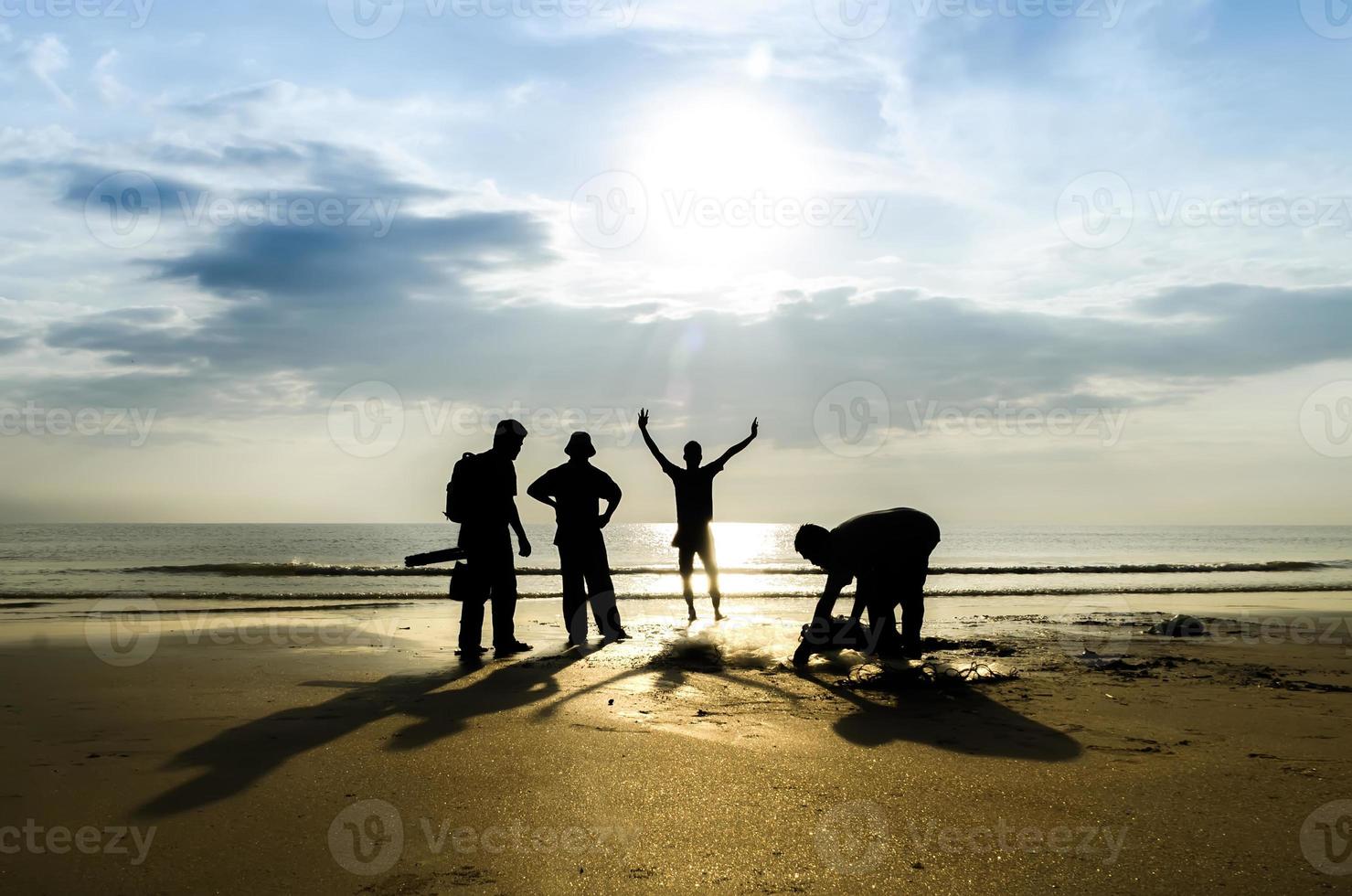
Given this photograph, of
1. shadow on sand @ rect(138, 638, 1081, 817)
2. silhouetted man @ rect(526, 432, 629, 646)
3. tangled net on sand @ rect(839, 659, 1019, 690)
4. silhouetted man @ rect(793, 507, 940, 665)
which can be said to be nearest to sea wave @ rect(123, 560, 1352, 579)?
silhouetted man @ rect(526, 432, 629, 646)

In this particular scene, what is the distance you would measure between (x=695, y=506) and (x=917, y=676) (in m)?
4.56

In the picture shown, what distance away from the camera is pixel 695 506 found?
34.7ft

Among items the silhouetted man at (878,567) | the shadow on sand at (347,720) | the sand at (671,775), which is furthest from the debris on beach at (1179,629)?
the shadow on sand at (347,720)

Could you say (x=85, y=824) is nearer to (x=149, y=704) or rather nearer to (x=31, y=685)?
(x=149, y=704)

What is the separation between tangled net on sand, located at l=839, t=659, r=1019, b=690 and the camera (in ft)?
20.6

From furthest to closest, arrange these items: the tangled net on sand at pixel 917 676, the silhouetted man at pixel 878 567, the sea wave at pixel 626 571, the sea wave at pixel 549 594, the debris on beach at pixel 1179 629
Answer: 1. the sea wave at pixel 626 571
2. the sea wave at pixel 549 594
3. the debris on beach at pixel 1179 629
4. the silhouetted man at pixel 878 567
5. the tangled net on sand at pixel 917 676

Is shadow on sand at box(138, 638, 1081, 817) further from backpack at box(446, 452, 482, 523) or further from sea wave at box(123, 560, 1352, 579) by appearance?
sea wave at box(123, 560, 1352, 579)

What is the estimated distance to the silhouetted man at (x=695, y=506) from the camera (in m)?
10.5

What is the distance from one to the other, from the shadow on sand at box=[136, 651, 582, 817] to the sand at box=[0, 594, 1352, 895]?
0.03 meters

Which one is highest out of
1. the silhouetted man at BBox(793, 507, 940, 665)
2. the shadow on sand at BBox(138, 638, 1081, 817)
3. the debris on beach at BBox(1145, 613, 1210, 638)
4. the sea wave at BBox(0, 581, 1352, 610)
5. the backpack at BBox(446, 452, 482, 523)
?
the backpack at BBox(446, 452, 482, 523)

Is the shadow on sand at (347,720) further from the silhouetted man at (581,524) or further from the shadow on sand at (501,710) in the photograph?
the silhouetted man at (581,524)

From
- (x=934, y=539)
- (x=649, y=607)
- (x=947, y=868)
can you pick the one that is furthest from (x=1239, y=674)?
(x=649, y=607)

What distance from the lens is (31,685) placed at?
6.48m

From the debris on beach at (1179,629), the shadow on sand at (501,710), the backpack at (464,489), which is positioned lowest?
the debris on beach at (1179,629)
